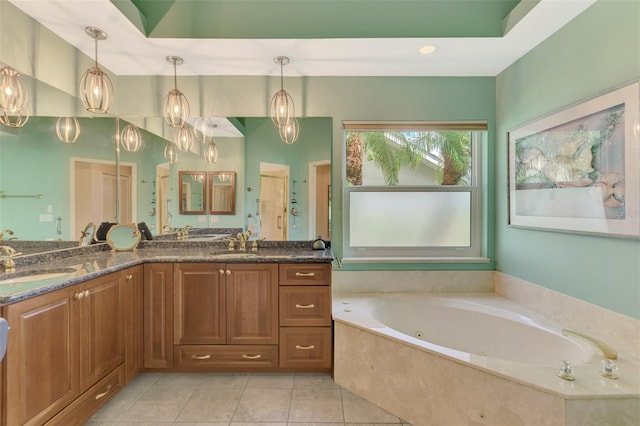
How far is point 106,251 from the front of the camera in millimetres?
2590

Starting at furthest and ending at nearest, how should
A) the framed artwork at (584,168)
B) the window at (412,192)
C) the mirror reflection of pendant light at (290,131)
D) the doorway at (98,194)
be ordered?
1. the window at (412,192)
2. the mirror reflection of pendant light at (290,131)
3. the doorway at (98,194)
4. the framed artwork at (584,168)

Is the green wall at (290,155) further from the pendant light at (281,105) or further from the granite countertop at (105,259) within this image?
the granite countertop at (105,259)

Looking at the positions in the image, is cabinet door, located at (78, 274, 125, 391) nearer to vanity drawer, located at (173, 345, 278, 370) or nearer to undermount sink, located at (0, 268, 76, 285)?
undermount sink, located at (0, 268, 76, 285)

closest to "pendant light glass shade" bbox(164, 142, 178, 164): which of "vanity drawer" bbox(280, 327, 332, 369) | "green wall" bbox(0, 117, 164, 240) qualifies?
"green wall" bbox(0, 117, 164, 240)

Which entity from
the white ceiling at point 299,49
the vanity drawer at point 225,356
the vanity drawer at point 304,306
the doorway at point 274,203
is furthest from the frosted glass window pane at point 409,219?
the vanity drawer at point 225,356

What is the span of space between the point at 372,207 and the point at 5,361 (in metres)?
2.46

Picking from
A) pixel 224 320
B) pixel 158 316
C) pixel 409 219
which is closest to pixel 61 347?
pixel 158 316

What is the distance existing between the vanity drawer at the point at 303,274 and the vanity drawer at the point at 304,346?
345mm

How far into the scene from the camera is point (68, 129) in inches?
90.5

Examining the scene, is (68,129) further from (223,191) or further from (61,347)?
(61,347)

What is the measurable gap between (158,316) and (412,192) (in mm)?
2318

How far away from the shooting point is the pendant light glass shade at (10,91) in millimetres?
1812

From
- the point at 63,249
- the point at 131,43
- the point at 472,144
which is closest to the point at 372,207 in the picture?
the point at 472,144

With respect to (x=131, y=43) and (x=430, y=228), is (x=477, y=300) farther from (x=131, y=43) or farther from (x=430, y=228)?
(x=131, y=43)
